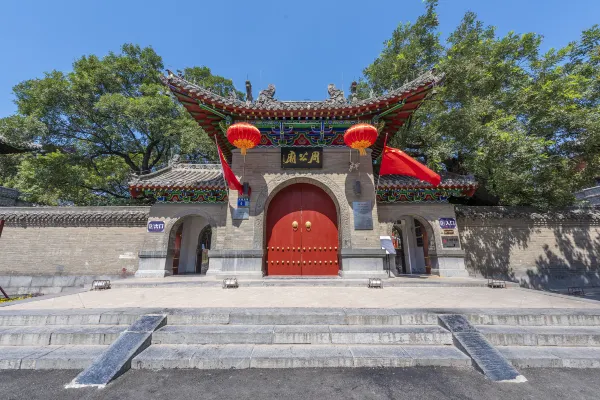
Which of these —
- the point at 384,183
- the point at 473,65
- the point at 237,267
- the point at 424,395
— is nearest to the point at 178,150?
the point at 237,267

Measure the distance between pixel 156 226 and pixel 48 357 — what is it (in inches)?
284

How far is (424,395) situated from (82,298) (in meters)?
6.88

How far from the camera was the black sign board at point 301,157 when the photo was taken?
30.2 feet

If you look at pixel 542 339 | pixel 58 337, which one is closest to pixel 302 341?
pixel 542 339

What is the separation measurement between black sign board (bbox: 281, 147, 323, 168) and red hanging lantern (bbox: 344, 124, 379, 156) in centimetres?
141

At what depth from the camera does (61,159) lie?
14656 millimetres

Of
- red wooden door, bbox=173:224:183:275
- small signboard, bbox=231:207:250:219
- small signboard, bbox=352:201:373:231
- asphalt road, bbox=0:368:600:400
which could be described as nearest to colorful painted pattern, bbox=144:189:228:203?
small signboard, bbox=231:207:250:219

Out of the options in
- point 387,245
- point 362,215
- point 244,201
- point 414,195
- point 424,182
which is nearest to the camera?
point 387,245

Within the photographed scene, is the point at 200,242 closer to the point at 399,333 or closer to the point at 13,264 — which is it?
the point at 13,264


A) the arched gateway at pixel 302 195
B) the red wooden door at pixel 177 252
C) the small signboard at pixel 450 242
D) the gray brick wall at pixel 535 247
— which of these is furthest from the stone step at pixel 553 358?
the red wooden door at pixel 177 252

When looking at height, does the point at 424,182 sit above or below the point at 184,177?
below

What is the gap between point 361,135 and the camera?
795cm

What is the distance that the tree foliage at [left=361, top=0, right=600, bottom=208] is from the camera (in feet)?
29.8

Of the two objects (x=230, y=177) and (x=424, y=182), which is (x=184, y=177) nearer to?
(x=230, y=177)
